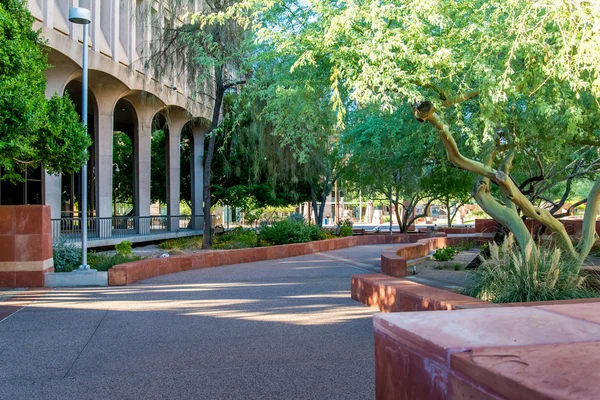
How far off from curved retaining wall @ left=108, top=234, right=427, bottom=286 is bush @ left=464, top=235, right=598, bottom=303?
329 inches

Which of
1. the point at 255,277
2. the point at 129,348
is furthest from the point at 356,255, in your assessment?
the point at 129,348

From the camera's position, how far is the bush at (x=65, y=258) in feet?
47.3

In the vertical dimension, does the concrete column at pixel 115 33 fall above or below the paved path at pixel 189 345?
above

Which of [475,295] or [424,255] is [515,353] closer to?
[475,295]

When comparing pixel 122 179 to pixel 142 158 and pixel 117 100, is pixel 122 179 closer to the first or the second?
pixel 142 158

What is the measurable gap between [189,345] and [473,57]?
255 inches

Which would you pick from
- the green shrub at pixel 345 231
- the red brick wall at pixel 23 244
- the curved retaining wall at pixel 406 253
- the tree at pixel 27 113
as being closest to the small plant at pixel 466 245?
the curved retaining wall at pixel 406 253

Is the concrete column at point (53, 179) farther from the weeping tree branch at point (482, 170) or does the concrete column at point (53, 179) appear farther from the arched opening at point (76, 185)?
the weeping tree branch at point (482, 170)

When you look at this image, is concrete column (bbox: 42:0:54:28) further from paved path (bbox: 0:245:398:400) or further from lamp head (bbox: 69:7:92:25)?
paved path (bbox: 0:245:398:400)

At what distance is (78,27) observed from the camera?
22.0 meters

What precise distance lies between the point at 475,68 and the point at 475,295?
144 inches

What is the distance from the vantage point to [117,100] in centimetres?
2714

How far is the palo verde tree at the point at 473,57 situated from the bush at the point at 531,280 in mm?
1315

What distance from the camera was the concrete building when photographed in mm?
21250
